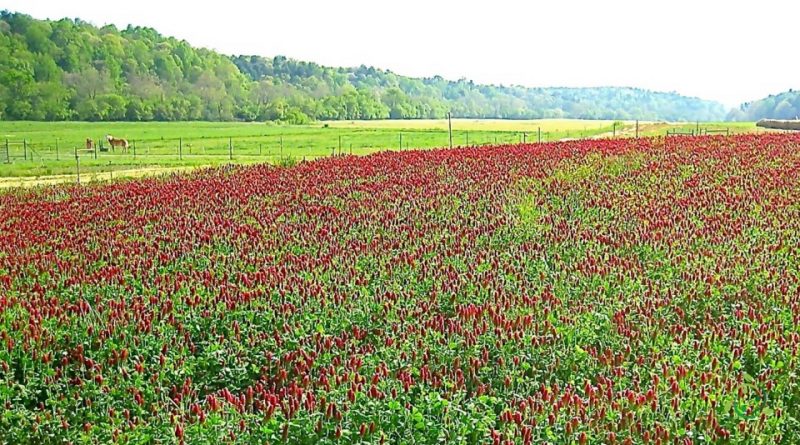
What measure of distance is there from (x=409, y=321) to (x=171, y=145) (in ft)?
213

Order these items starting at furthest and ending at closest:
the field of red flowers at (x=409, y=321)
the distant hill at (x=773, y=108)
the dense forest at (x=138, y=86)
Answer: the distant hill at (x=773, y=108) → the dense forest at (x=138, y=86) → the field of red flowers at (x=409, y=321)

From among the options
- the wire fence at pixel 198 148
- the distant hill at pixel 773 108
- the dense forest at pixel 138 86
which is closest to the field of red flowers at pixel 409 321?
the wire fence at pixel 198 148

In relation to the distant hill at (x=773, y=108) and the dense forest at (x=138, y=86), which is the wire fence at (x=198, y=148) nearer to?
the dense forest at (x=138, y=86)

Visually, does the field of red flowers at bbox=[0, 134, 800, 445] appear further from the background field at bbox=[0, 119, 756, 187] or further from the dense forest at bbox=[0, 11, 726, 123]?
the dense forest at bbox=[0, 11, 726, 123]

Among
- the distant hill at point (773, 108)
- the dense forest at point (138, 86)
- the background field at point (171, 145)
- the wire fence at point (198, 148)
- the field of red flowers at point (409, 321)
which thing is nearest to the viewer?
the field of red flowers at point (409, 321)

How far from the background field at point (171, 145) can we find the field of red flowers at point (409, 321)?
2165 centimetres

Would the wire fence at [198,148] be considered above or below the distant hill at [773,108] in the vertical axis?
below

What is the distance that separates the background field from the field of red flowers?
2165cm

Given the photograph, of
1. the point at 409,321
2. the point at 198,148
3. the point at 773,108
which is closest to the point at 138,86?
the point at 198,148

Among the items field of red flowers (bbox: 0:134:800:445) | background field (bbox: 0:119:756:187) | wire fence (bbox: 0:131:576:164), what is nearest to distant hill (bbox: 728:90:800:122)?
background field (bbox: 0:119:756:187)

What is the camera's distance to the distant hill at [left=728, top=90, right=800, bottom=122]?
158 metres

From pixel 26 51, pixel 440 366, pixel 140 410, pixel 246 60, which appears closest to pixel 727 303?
pixel 440 366

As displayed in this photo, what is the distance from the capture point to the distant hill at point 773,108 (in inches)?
6230

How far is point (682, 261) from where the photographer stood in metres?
9.46
